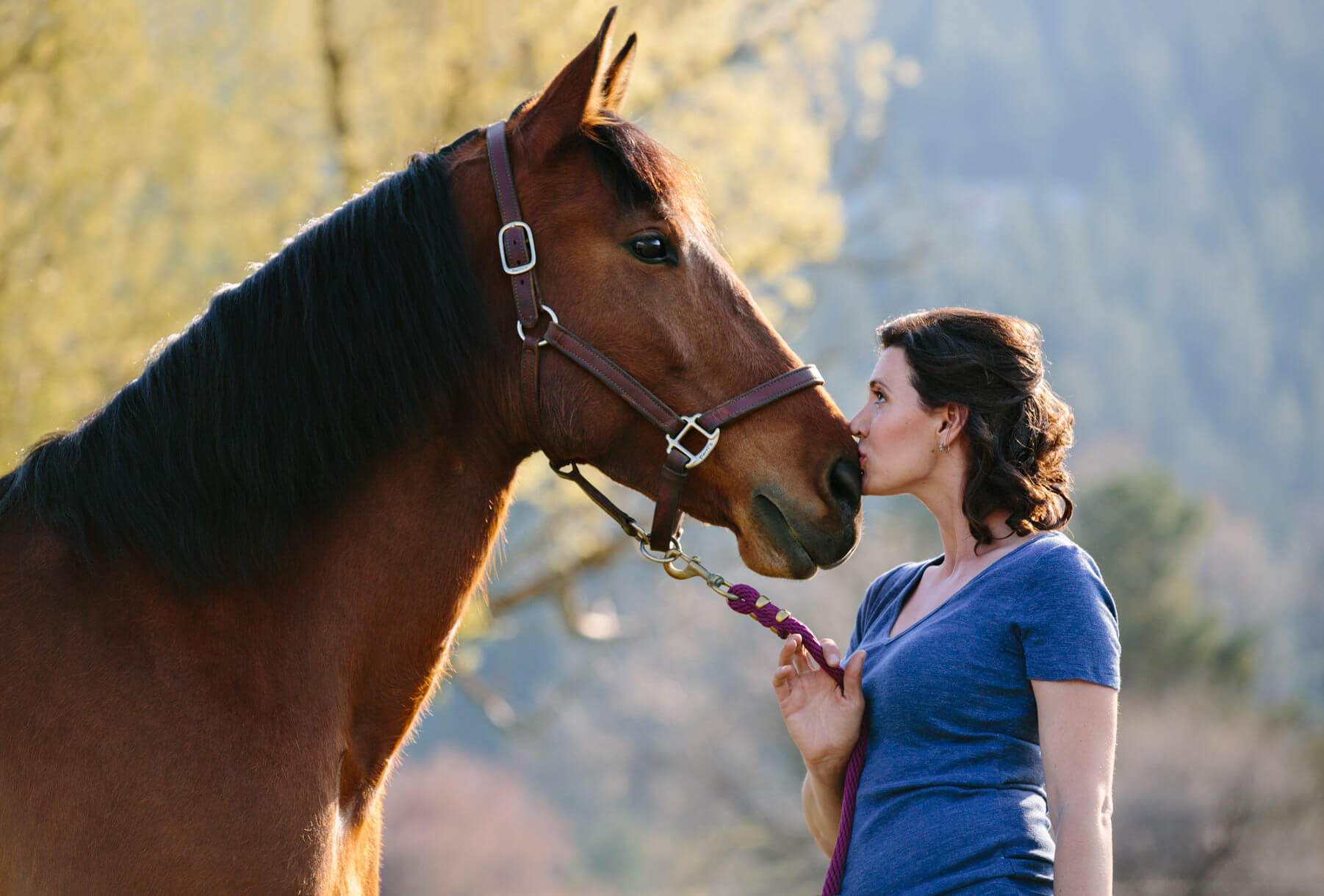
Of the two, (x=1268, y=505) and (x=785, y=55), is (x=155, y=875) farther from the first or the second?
(x=1268, y=505)

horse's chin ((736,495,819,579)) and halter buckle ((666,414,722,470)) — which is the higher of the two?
halter buckle ((666,414,722,470))

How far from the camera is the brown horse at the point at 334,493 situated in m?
1.82

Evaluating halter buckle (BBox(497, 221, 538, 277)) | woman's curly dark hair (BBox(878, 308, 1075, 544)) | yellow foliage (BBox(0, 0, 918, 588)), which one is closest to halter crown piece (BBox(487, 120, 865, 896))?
halter buckle (BBox(497, 221, 538, 277))

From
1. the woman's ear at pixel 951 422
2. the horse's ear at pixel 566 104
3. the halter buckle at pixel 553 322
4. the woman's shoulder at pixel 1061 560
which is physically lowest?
the woman's shoulder at pixel 1061 560

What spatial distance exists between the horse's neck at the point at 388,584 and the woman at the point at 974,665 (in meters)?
0.86

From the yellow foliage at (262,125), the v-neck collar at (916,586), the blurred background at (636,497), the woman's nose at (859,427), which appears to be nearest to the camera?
the v-neck collar at (916,586)

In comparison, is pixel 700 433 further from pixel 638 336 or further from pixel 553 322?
pixel 553 322

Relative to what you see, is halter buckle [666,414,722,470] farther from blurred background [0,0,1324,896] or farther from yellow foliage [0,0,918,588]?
yellow foliage [0,0,918,588]

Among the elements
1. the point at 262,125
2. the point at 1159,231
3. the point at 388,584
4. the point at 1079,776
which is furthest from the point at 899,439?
the point at 1159,231

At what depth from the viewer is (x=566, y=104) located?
2215 mm

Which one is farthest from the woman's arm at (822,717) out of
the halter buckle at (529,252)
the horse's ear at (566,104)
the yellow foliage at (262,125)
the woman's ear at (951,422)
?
the yellow foliage at (262,125)

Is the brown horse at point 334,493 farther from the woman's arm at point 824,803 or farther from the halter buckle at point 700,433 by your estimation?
the woman's arm at point 824,803

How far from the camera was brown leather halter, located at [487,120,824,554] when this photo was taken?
2156 mm

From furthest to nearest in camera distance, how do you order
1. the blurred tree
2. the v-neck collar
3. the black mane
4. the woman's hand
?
the blurred tree
the woman's hand
the v-neck collar
the black mane
